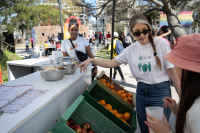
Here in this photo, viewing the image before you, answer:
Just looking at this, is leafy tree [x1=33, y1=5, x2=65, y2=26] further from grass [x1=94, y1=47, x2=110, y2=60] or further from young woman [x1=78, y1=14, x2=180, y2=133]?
young woman [x1=78, y1=14, x2=180, y2=133]

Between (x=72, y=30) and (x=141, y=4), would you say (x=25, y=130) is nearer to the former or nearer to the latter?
(x=72, y=30)

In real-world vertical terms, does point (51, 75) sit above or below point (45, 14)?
below

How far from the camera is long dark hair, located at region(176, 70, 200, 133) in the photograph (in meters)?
0.83

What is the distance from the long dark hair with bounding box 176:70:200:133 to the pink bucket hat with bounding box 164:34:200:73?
2.4 inches

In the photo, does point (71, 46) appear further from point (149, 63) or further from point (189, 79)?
point (189, 79)

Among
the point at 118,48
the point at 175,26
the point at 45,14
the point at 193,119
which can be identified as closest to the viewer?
the point at 193,119

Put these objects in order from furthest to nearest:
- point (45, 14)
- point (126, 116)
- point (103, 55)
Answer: point (45, 14) < point (103, 55) < point (126, 116)

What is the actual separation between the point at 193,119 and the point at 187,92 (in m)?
0.15

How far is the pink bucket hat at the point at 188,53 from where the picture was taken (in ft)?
2.57

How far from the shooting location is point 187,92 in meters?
0.86

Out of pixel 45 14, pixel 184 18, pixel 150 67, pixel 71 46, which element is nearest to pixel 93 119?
pixel 150 67

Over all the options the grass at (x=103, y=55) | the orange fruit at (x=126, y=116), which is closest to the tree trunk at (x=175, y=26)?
the orange fruit at (x=126, y=116)

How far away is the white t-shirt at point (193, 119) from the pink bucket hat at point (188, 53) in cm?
19

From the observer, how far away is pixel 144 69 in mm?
1716
